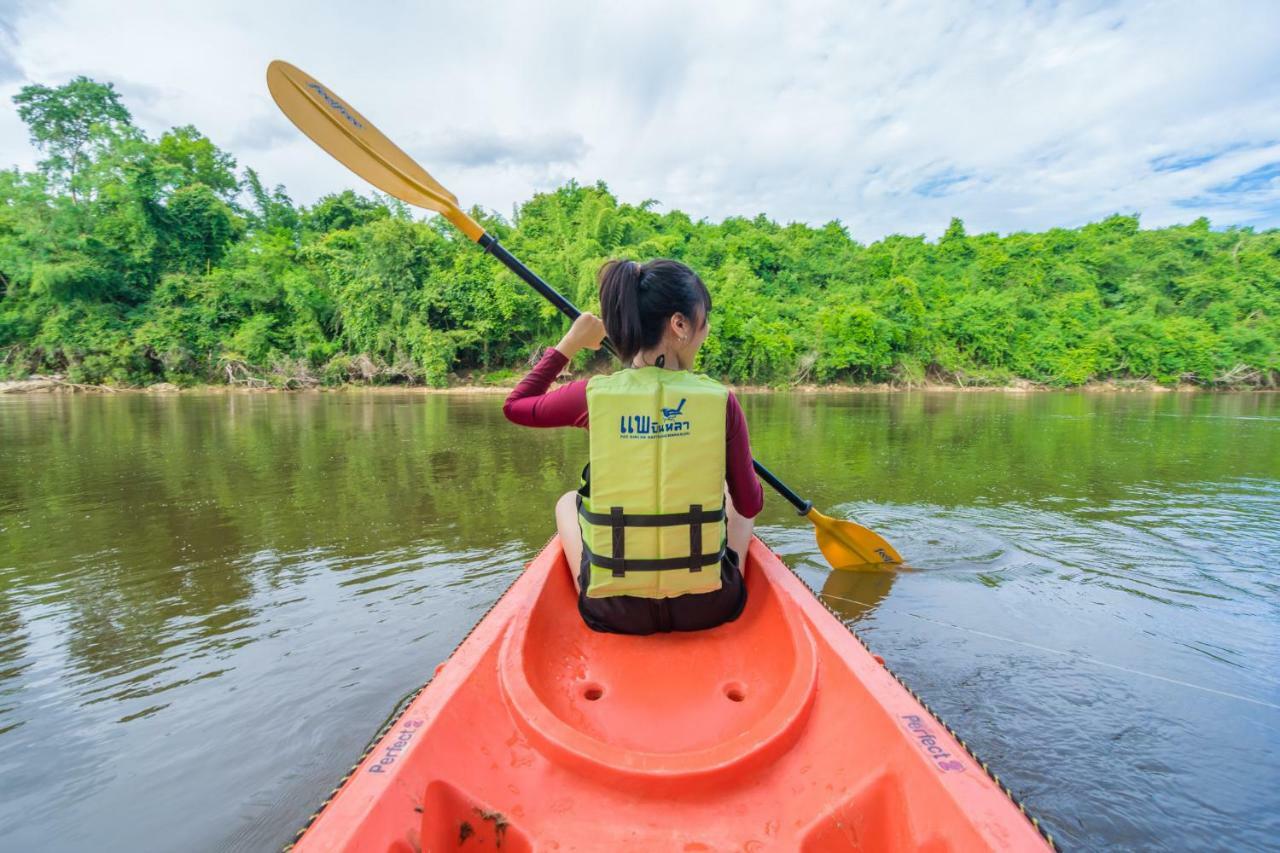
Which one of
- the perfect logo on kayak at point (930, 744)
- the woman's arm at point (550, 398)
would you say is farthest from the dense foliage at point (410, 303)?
the perfect logo on kayak at point (930, 744)

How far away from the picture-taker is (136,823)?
1.62 meters

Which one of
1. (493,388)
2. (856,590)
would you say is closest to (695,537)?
(856,590)

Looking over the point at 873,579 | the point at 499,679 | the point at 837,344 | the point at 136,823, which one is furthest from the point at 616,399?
the point at 837,344

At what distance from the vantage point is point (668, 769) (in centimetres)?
124

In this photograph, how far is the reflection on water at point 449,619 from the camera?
1760 millimetres

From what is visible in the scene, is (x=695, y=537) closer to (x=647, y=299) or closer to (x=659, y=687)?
(x=659, y=687)

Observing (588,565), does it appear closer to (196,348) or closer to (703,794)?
(703,794)

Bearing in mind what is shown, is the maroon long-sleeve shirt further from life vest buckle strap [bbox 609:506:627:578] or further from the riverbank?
the riverbank

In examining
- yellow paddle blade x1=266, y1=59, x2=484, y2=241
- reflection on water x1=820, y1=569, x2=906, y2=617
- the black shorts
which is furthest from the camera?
reflection on water x1=820, y1=569, x2=906, y2=617

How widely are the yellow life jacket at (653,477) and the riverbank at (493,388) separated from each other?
69.2 feet

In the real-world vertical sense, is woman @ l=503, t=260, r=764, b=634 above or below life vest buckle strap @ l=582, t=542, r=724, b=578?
above

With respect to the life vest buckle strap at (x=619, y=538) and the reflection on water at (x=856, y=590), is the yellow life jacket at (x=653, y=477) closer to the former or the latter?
the life vest buckle strap at (x=619, y=538)

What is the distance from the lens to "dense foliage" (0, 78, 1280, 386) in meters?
22.5

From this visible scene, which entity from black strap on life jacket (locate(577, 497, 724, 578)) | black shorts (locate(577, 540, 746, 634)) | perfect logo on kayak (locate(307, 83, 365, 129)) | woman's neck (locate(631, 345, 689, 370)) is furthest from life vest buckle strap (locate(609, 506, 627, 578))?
perfect logo on kayak (locate(307, 83, 365, 129))
